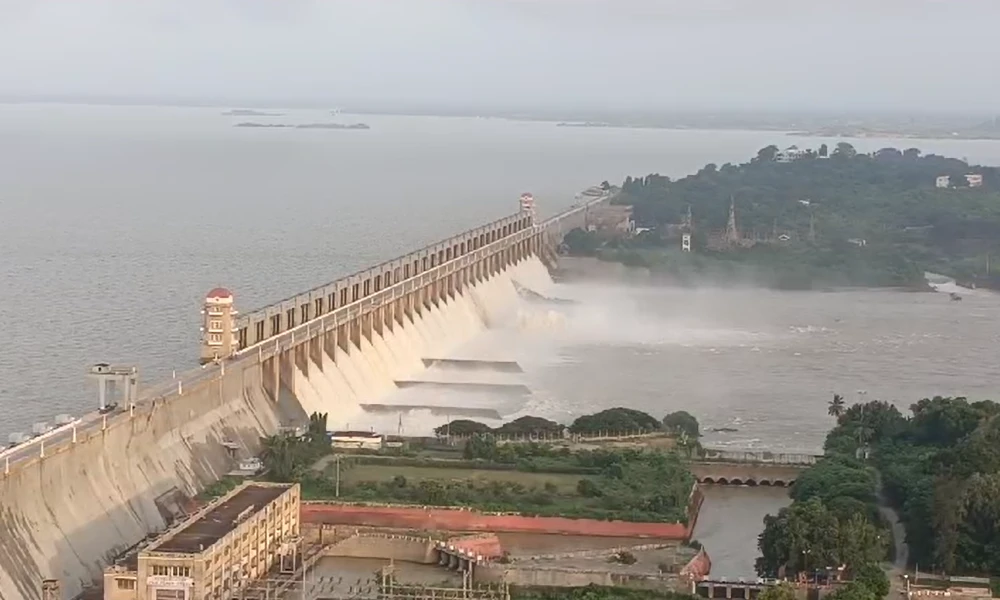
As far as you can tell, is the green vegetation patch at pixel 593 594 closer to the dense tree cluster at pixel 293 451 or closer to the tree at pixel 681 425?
the dense tree cluster at pixel 293 451

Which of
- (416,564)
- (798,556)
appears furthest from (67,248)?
Answer: (798,556)

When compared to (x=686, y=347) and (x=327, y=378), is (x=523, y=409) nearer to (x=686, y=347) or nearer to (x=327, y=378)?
(x=327, y=378)

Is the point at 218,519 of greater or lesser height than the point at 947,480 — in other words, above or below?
below

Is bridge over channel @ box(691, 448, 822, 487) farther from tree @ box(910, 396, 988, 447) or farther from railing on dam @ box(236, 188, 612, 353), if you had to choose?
railing on dam @ box(236, 188, 612, 353)

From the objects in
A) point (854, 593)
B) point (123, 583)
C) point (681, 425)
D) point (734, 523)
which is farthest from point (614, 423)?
point (123, 583)

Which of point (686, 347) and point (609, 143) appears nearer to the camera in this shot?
point (686, 347)

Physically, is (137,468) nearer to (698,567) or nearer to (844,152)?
(698,567)

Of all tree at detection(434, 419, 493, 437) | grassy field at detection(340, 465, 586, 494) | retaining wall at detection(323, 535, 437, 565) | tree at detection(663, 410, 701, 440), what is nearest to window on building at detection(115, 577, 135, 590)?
A: retaining wall at detection(323, 535, 437, 565)
